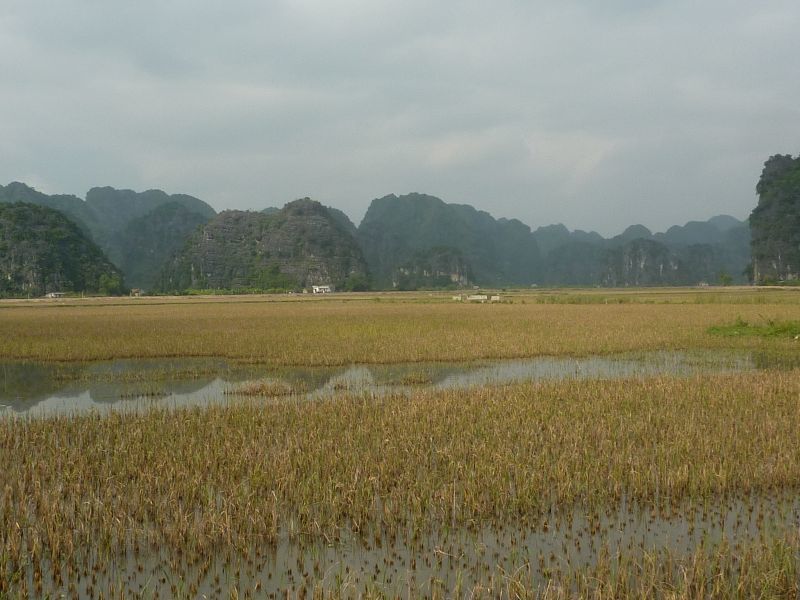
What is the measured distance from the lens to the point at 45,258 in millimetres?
56906

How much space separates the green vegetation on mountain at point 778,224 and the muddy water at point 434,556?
68.9 m

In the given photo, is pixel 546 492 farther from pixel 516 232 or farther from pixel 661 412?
pixel 516 232

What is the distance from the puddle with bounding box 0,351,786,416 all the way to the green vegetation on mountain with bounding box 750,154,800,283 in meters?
61.6

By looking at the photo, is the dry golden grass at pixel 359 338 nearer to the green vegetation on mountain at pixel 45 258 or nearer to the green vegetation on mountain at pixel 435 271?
the green vegetation on mountain at pixel 45 258

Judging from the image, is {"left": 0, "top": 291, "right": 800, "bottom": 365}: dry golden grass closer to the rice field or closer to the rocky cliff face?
the rice field

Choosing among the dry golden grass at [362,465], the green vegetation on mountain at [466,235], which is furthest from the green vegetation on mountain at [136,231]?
the dry golden grass at [362,465]

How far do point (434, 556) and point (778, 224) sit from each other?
7550 centimetres

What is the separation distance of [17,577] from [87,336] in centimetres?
1315

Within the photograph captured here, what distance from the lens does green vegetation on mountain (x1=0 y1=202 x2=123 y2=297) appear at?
182 ft

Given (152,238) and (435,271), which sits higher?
(152,238)

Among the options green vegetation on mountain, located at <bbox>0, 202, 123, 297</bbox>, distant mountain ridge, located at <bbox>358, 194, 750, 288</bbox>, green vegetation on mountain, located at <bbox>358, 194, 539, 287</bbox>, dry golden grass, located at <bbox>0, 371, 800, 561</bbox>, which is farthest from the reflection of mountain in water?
green vegetation on mountain, located at <bbox>358, 194, 539, 287</bbox>

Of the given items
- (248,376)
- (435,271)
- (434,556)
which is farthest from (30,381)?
(435,271)

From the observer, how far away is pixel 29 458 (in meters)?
4.59

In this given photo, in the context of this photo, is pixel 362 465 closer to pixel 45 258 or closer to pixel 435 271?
pixel 45 258
